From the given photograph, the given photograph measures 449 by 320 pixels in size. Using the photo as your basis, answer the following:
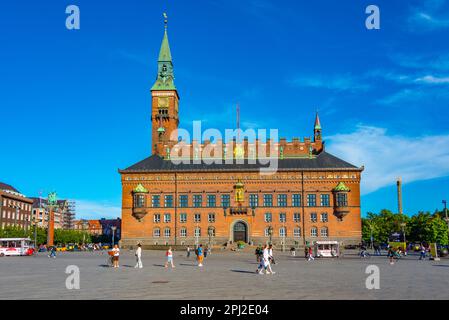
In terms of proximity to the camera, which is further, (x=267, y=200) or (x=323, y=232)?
(x=267, y=200)

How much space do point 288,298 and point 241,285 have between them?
4796 millimetres

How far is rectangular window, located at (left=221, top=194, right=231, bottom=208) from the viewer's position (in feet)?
258

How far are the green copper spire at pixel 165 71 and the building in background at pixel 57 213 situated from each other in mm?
62373

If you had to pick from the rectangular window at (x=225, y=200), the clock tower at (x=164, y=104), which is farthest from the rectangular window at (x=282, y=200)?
the clock tower at (x=164, y=104)

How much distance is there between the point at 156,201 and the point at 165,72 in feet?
101

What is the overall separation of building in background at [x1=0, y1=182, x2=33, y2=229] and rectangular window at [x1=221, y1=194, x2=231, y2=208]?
4688 cm

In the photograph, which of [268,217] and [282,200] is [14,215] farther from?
[282,200]

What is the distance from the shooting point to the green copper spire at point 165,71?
94375mm

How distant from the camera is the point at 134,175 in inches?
3147

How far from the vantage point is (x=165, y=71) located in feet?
316

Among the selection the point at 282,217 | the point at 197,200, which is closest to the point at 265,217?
the point at 282,217

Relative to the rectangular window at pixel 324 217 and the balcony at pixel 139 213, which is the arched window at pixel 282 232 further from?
Answer: the balcony at pixel 139 213
